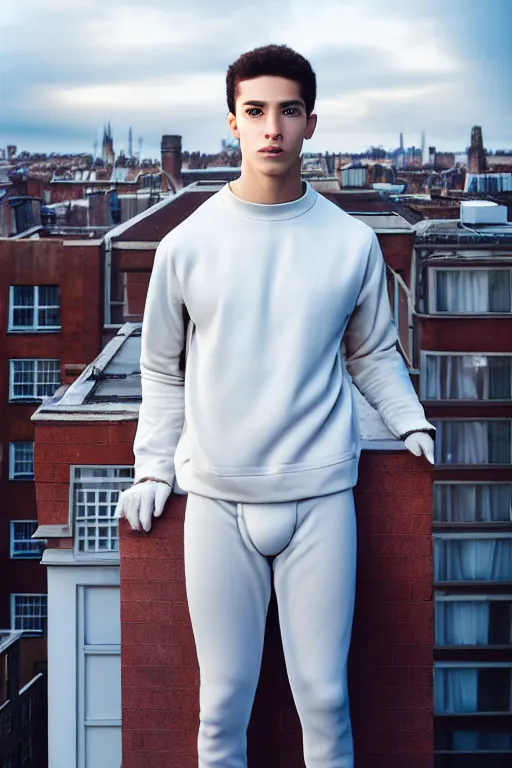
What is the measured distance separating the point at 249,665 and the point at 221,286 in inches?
50.8

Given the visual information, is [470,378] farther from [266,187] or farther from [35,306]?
[266,187]

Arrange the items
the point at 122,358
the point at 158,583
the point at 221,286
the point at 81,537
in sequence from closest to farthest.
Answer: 1. the point at 221,286
2. the point at 158,583
3. the point at 81,537
4. the point at 122,358

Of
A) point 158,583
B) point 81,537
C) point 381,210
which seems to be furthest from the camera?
point 381,210

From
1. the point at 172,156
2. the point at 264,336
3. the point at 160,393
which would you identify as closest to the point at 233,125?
the point at 264,336

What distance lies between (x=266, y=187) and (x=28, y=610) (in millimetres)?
8611

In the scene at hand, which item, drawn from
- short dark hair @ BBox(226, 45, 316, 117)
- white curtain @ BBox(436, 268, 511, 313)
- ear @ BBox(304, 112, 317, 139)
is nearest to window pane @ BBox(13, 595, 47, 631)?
white curtain @ BBox(436, 268, 511, 313)

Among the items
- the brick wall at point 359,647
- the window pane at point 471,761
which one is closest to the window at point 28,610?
the window pane at point 471,761

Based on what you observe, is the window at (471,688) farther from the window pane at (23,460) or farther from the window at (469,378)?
the window pane at (23,460)

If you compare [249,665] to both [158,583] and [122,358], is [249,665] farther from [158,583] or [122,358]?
[122,358]

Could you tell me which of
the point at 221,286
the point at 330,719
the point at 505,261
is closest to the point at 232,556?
the point at 330,719

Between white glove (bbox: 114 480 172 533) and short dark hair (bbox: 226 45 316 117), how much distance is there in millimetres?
1409

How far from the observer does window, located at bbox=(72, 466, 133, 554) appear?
25.3ft

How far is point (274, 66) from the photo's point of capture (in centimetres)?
358

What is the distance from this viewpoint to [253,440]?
3590 millimetres
